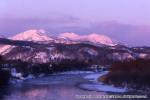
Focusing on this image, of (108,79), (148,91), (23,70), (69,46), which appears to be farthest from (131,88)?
(69,46)

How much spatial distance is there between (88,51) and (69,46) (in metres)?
9.58

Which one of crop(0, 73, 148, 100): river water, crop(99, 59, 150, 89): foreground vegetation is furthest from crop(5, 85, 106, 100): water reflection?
crop(99, 59, 150, 89): foreground vegetation

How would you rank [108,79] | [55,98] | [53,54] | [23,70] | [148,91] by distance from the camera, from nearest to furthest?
1. [55,98]
2. [148,91]
3. [108,79]
4. [23,70]
5. [53,54]

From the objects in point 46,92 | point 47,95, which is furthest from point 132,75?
point 47,95

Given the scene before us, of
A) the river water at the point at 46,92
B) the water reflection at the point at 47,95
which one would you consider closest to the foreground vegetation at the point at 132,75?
the river water at the point at 46,92

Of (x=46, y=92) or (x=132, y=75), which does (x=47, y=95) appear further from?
(x=132, y=75)

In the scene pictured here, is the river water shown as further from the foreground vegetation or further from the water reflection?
the foreground vegetation

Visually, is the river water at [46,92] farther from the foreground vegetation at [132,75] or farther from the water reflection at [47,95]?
the foreground vegetation at [132,75]

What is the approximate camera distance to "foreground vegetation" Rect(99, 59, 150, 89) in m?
32.3

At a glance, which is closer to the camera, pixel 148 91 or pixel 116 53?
pixel 148 91

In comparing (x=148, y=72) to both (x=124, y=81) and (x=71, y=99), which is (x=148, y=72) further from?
(x=71, y=99)

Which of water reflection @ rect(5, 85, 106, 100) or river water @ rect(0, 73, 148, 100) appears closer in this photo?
water reflection @ rect(5, 85, 106, 100)

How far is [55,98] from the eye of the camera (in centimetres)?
2712

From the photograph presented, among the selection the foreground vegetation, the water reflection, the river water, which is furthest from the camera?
the foreground vegetation
